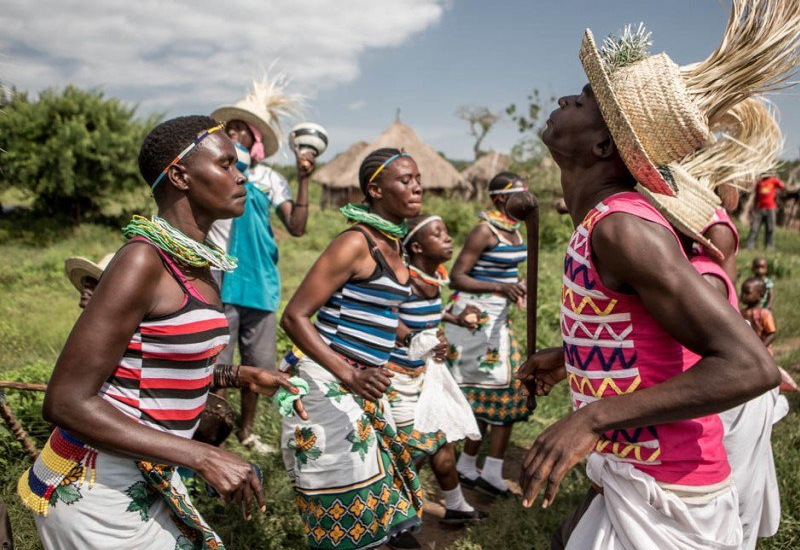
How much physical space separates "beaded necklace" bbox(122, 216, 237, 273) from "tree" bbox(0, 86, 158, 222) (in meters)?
14.1

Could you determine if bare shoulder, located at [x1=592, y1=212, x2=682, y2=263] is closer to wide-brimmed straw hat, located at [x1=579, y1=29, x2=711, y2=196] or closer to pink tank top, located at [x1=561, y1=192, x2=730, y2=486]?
pink tank top, located at [x1=561, y1=192, x2=730, y2=486]

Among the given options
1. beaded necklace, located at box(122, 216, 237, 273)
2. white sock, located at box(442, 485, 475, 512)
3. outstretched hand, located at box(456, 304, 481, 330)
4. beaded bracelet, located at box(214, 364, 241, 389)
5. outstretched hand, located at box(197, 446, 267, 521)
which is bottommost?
white sock, located at box(442, 485, 475, 512)

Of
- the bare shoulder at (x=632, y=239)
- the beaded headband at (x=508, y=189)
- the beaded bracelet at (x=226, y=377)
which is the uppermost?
the beaded headband at (x=508, y=189)

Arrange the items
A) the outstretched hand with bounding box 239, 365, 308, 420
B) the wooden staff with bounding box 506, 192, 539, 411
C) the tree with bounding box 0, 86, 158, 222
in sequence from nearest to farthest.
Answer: the outstretched hand with bounding box 239, 365, 308, 420
the wooden staff with bounding box 506, 192, 539, 411
the tree with bounding box 0, 86, 158, 222

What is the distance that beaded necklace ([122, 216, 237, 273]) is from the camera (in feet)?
5.51

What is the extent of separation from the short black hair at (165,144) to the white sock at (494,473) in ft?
10.1

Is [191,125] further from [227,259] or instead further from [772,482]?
[772,482]

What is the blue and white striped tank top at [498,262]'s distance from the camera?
169 inches

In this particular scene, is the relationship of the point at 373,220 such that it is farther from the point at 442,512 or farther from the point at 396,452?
the point at 442,512

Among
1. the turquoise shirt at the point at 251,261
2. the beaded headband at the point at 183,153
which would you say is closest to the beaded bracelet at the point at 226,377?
the beaded headband at the point at 183,153

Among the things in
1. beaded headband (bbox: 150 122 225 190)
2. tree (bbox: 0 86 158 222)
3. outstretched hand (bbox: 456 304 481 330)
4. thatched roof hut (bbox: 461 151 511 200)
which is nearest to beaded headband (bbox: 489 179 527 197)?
outstretched hand (bbox: 456 304 481 330)

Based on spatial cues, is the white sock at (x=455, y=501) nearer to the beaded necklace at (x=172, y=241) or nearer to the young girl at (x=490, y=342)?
the young girl at (x=490, y=342)

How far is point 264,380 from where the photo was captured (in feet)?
7.00

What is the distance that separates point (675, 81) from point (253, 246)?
3.12m
